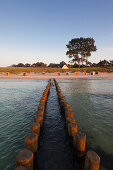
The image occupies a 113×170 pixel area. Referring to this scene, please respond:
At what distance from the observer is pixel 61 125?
20.8 ft

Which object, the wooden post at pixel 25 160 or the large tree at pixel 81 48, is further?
the large tree at pixel 81 48

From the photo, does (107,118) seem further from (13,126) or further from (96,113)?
(13,126)

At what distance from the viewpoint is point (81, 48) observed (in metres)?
66.1

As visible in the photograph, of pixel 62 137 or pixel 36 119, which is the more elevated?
pixel 36 119

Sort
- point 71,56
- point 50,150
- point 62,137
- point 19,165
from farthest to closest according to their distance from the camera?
point 71,56 < point 62,137 < point 50,150 < point 19,165

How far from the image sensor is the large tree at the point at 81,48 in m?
65.9

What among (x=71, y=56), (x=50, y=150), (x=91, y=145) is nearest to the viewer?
(x=50, y=150)

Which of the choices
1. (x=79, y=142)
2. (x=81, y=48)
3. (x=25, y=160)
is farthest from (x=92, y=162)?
(x=81, y=48)

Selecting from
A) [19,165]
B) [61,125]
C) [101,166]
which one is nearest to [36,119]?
[61,125]

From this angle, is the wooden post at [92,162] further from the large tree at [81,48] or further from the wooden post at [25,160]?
the large tree at [81,48]

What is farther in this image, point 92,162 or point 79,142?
point 79,142

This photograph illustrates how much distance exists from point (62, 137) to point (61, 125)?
109cm

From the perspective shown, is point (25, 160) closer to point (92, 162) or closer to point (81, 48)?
point (92, 162)

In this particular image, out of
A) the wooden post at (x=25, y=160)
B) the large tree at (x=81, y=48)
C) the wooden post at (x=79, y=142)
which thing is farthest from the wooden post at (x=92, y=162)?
the large tree at (x=81, y=48)
